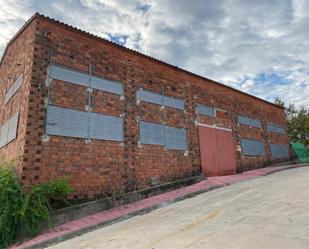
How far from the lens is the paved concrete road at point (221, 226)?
4789 mm

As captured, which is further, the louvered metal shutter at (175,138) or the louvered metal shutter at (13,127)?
the louvered metal shutter at (175,138)

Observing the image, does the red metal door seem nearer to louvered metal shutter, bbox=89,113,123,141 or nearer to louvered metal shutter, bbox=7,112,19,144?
louvered metal shutter, bbox=89,113,123,141

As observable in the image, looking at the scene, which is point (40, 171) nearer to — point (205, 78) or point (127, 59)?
point (127, 59)

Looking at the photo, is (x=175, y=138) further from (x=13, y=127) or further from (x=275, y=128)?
(x=275, y=128)

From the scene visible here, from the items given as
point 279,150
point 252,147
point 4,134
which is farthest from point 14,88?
point 279,150

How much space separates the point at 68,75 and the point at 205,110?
23.5ft

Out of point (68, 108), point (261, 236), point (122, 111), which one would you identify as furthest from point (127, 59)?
point (261, 236)

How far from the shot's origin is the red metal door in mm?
13297

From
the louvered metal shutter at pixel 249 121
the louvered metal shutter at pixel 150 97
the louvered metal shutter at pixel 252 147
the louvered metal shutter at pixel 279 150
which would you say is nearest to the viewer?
the louvered metal shutter at pixel 150 97

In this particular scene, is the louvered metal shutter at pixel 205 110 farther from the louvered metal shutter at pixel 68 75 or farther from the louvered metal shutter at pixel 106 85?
the louvered metal shutter at pixel 68 75

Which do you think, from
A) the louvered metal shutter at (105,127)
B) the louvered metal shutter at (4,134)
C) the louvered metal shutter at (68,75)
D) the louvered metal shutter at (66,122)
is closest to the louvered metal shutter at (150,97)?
the louvered metal shutter at (105,127)

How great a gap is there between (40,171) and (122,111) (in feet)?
11.9

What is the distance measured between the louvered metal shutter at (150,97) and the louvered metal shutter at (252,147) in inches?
238

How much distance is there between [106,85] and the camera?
1019 cm
